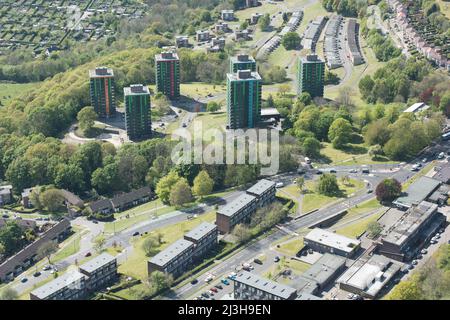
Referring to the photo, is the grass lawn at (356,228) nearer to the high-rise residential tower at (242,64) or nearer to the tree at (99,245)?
the tree at (99,245)

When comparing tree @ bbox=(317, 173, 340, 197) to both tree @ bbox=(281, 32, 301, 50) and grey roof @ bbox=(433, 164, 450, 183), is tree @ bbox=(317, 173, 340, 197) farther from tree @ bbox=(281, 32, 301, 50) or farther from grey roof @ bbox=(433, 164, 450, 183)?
tree @ bbox=(281, 32, 301, 50)

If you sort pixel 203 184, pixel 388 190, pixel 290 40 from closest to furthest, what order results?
pixel 388 190 < pixel 203 184 < pixel 290 40

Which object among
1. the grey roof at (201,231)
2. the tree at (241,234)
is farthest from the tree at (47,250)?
the tree at (241,234)

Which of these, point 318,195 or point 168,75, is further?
point 168,75

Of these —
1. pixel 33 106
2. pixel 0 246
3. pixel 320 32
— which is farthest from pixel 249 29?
pixel 0 246

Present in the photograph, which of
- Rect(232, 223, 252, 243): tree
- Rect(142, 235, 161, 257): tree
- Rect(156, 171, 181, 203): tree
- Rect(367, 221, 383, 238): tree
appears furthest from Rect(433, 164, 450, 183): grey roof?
Rect(142, 235, 161, 257): tree

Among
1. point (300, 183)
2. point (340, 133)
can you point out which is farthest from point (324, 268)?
point (340, 133)

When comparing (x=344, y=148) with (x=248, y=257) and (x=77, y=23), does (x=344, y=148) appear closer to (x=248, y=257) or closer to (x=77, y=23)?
(x=248, y=257)

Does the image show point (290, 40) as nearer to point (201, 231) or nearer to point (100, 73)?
point (100, 73)
